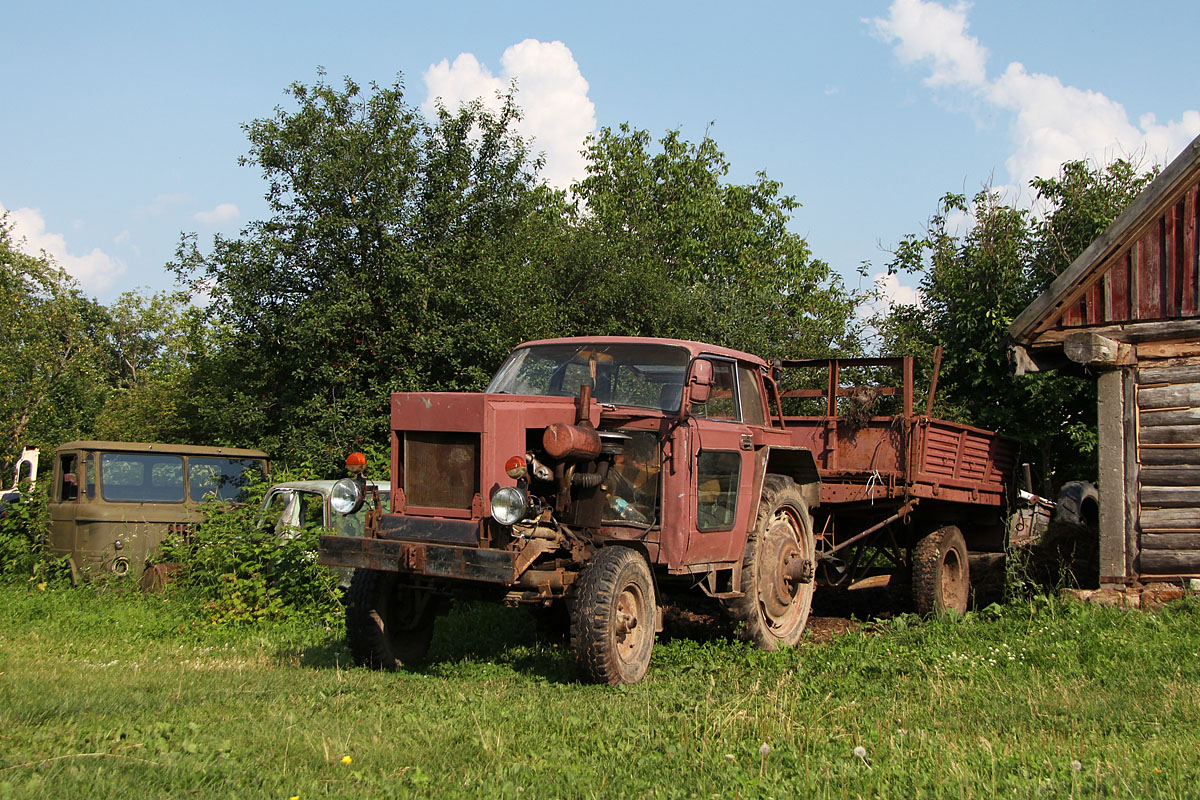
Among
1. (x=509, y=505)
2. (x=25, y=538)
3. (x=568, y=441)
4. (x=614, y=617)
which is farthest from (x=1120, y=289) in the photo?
(x=25, y=538)

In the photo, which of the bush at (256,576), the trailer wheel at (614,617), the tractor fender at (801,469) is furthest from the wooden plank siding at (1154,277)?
the bush at (256,576)

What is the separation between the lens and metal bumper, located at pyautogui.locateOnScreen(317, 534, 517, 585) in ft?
19.9

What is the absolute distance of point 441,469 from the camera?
659cm

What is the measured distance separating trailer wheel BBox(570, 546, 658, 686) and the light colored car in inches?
178

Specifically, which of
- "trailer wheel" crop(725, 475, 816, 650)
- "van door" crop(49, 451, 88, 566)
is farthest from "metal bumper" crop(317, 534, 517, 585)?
"van door" crop(49, 451, 88, 566)

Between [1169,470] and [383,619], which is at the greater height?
[1169,470]

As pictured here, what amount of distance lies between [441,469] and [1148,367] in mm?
7268

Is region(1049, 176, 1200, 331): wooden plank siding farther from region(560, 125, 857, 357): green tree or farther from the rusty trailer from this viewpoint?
region(560, 125, 857, 357): green tree

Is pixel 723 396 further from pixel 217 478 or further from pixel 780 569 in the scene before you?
pixel 217 478

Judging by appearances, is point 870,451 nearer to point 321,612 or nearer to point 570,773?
point 321,612

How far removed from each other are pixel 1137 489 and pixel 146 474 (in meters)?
10.8

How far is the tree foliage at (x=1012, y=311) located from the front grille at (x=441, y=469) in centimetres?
1004

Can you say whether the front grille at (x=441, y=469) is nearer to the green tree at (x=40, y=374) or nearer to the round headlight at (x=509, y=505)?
the round headlight at (x=509, y=505)

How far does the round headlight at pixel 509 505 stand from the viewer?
6.10 metres
